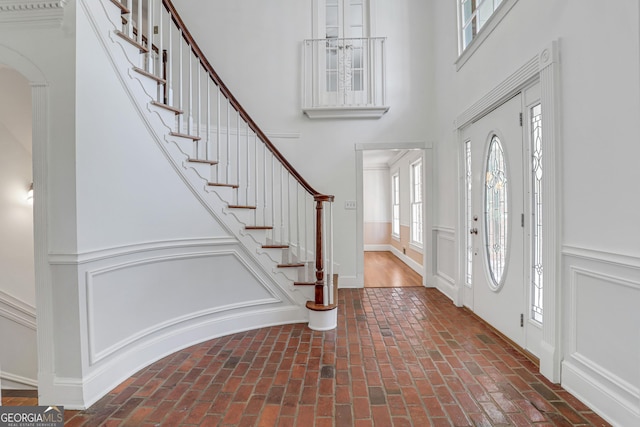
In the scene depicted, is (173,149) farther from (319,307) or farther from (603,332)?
(603,332)

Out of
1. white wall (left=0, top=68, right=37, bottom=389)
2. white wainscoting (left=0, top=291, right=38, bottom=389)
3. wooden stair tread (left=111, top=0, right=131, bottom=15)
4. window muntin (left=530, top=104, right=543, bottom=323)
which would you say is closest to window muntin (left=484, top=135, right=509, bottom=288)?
window muntin (left=530, top=104, right=543, bottom=323)

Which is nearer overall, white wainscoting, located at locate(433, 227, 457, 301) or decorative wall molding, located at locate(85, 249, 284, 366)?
decorative wall molding, located at locate(85, 249, 284, 366)

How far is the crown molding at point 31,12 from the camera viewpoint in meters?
1.80

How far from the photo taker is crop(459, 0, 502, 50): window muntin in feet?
9.76

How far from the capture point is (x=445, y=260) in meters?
4.08

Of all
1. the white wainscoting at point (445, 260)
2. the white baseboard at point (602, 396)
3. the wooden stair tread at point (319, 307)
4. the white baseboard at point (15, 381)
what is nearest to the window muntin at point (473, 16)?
the white wainscoting at point (445, 260)

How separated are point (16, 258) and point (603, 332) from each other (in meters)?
4.56

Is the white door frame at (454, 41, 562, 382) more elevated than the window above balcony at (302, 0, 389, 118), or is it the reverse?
the window above balcony at (302, 0, 389, 118)

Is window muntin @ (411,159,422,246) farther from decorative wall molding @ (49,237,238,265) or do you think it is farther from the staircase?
decorative wall molding @ (49,237,238,265)

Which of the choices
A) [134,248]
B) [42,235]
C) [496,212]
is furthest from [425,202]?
[42,235]

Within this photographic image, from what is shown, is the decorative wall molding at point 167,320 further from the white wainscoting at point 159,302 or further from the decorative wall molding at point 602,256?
the decorative wall molding at point 602,256

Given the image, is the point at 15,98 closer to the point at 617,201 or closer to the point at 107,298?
the point at 107,298

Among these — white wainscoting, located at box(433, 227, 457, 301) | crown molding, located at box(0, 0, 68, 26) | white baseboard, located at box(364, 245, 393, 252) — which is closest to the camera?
crown molding, located at box(0, 0, 68, 26)

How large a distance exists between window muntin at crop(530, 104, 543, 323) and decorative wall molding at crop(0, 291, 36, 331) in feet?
14.6
